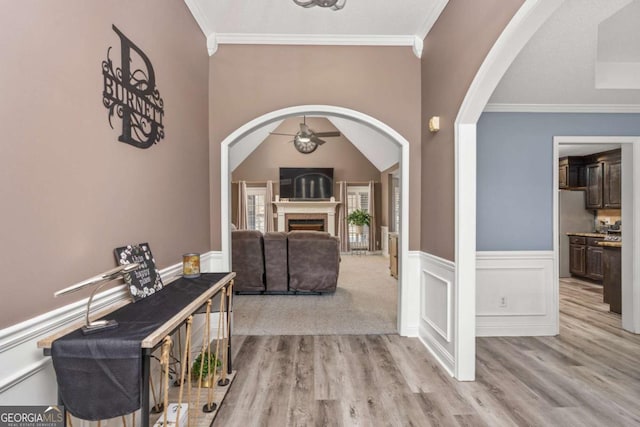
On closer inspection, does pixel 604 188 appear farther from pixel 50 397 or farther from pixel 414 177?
pixel 50 397

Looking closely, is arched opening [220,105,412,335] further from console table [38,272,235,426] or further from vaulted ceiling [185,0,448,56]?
console table [38,272,235,426]

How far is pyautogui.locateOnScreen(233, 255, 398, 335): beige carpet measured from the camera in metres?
3.38

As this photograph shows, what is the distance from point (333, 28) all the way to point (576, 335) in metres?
3.84

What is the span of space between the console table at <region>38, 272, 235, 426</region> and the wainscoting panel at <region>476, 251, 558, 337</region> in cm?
268

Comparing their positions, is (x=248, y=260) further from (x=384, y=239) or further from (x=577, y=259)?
(x=577, y=259)

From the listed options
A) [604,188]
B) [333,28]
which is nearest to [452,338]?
[333,28]

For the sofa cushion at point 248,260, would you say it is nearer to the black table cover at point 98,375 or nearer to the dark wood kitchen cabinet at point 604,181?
the black table cover at point 98,375

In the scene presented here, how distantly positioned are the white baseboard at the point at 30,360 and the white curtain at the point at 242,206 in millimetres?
8310

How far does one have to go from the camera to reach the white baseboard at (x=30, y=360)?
41.6 inches

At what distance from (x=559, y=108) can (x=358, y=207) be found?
22.1 feet

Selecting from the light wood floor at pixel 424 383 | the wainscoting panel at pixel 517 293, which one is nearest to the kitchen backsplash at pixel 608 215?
the light wood floor at pixel 424 383

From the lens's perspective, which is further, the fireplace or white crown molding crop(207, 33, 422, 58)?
the fireplace

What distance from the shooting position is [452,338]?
2438 millimetres

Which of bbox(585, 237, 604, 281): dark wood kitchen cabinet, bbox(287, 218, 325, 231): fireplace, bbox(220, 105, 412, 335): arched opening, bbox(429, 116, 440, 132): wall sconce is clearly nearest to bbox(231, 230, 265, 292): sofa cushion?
bbox(220, 105, 412, 335): arched opening
